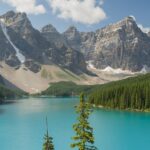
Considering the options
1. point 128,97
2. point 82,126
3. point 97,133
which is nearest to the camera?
point 82,126

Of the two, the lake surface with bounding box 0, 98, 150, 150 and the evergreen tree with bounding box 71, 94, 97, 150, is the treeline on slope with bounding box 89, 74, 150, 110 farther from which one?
the evergreen tree with bounding box 71, 94, 97, 150

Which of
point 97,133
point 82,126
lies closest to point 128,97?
point 97,133

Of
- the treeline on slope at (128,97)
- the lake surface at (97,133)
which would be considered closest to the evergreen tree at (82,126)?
the lake surface at (97,133)

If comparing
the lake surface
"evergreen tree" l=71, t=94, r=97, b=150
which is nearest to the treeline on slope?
the lake surface

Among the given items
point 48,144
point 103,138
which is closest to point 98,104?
point 103,138

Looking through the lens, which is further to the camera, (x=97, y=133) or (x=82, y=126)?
(x=97, y=133)

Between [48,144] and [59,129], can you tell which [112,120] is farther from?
[48,144]

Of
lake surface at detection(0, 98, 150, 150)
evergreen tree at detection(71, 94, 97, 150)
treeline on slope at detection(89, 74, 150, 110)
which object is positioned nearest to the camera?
evergreen tree at detection(71, 94, 97, 150)

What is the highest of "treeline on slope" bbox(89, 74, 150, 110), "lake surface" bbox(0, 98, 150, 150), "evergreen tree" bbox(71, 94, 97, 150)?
"treeline on slope" bbox(89, 74, 150, 110)

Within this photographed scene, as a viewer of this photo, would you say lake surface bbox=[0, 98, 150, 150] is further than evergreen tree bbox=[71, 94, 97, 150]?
Yes

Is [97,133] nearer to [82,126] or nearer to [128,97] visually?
[82,126]

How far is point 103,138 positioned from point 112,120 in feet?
131

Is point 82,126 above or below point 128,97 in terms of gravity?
below

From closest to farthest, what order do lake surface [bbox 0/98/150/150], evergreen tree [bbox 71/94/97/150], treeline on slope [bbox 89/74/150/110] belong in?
evergreen tree [bbox 71/94/97/150] < lake surface [bbox 0/98/150/150] < treeline on slope [bbox 89/74/150/110]
